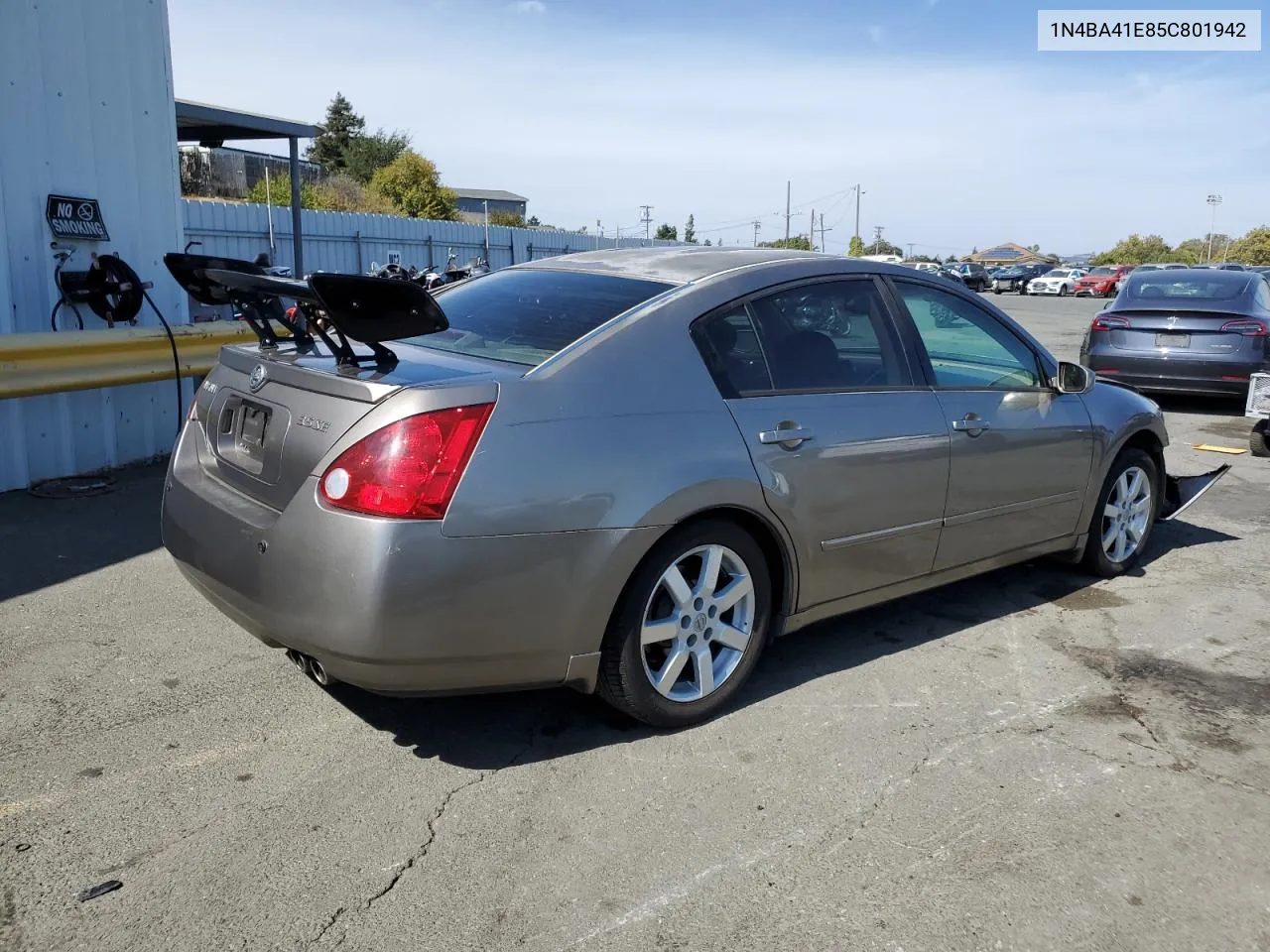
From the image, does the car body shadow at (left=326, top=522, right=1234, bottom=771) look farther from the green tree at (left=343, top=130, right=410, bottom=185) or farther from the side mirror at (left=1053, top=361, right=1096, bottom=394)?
the green tree at (left=343, top=130, right=410, bottom=185)

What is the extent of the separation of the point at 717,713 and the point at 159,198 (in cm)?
622

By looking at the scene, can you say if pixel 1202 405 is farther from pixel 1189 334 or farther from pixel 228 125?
pixel 228 125

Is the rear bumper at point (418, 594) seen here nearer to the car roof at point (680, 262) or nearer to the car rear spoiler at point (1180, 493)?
the car roof at point (680, 262)

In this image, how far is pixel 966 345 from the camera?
4.70m

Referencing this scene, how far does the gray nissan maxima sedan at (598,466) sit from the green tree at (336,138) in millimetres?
66316

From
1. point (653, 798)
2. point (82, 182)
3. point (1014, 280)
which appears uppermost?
point (82, 182)

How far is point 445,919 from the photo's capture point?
258 cm

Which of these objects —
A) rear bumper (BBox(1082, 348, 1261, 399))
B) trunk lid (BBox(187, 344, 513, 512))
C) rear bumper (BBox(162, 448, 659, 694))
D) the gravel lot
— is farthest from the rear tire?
trunk lid (BBox(187, 344, 513, 512))

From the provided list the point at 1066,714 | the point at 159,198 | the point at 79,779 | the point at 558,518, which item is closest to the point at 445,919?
the point at 558,518

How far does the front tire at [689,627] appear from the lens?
3.35 meters

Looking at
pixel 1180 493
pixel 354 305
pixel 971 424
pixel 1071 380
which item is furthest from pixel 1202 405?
pixel 354 305

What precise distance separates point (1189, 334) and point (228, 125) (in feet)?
35.2

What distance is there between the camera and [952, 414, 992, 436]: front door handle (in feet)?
14.1

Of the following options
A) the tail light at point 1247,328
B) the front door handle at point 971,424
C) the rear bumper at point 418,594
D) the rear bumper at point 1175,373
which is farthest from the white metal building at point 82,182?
the tail light at point 1247,328
